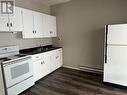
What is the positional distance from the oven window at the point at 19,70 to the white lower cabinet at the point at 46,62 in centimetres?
33

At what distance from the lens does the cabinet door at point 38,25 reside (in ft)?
10.6

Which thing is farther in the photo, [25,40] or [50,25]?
[50,25]

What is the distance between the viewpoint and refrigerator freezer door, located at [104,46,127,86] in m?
2.46

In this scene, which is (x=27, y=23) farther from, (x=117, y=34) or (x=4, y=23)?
(x=117, y=34)

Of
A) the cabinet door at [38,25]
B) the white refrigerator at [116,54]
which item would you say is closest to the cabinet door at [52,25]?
the cabinet door at [38,25]

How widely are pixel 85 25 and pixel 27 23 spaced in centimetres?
190

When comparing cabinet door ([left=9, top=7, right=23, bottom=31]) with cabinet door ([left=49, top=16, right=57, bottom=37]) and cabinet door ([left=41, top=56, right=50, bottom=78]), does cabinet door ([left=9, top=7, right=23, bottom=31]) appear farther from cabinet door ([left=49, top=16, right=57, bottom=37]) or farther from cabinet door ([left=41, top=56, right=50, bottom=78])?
cabinet door ([left=49, top=16, right=57, bottom=37])

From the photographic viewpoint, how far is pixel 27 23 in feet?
9.65

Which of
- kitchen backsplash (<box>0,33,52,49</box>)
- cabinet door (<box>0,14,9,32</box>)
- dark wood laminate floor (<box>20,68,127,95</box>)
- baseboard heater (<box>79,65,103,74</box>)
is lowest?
dark wood laminate floor (<box>20,68,127,95</box>)

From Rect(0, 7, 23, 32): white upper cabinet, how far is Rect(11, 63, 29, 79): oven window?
929 mm

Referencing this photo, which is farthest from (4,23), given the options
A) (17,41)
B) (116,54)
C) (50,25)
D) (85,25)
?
(116,54)

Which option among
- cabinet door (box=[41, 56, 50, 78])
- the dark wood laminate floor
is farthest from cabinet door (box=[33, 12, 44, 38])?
the dark wood laminate floor

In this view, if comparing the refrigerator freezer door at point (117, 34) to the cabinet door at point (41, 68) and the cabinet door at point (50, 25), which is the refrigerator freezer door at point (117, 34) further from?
the cabinet door at point (50, 25)

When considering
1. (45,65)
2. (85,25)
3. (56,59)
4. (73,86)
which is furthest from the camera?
(56,59)
